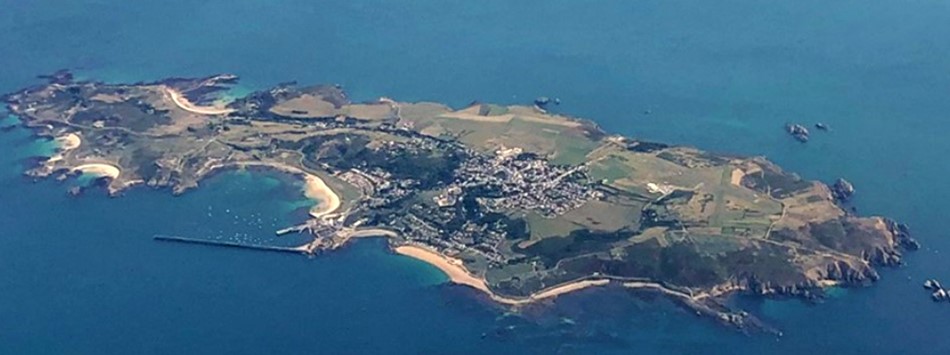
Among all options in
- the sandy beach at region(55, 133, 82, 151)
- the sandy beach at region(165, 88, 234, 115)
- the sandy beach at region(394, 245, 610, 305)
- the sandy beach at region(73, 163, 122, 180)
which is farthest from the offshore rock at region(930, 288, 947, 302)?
the sandy beach at region(55, 133, 82, 151)

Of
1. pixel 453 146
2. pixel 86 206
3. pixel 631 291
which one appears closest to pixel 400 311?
pixel 631 291

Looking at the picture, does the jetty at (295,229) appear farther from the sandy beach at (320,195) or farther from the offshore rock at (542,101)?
the offshore rock at (542,101)

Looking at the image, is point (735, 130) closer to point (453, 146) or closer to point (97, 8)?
point (453, 146)

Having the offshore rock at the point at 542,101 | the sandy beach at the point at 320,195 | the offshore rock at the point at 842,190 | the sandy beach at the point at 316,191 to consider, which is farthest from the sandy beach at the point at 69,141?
the offshore rock at the point at 842,190

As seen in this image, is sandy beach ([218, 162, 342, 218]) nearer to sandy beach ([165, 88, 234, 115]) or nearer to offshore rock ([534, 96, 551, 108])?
sandy beach ([165, 88, 234, 115])

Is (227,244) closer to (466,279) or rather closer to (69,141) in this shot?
(466,279)

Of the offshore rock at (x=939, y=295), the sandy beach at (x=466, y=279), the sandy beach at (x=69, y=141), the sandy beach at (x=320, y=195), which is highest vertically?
the sandy beach at (x=69, y=141)
